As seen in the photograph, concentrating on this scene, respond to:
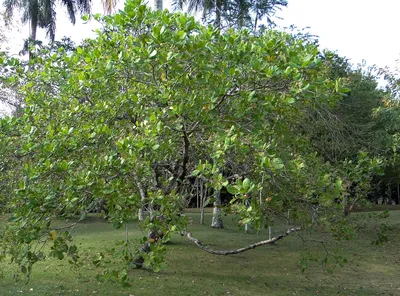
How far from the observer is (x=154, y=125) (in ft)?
13.3

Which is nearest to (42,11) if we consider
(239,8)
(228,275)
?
(239,8)

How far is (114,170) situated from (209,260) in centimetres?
695

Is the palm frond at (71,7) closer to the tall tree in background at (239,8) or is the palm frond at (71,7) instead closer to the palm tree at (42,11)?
the palm tree at (42,11)

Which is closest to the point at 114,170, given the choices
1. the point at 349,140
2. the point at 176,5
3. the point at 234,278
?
the point at 234,278

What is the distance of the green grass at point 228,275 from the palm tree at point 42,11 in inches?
507

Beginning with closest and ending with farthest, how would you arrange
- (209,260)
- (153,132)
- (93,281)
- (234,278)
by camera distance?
(153,132), (93,281), (234,278), (209,260)

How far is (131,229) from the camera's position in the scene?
1484cm

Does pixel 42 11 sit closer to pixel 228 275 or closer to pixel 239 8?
pixel 239 8

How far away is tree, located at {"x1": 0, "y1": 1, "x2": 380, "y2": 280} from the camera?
148 inches

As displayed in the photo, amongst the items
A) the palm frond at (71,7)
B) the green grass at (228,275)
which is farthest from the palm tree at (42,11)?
the green grass at (228,275)

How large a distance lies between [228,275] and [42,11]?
17.7 m

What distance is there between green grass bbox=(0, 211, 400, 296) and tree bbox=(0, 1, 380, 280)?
2672mm

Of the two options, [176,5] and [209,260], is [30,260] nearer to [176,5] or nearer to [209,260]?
[209,260]

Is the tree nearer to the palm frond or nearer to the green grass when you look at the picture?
the green grass
